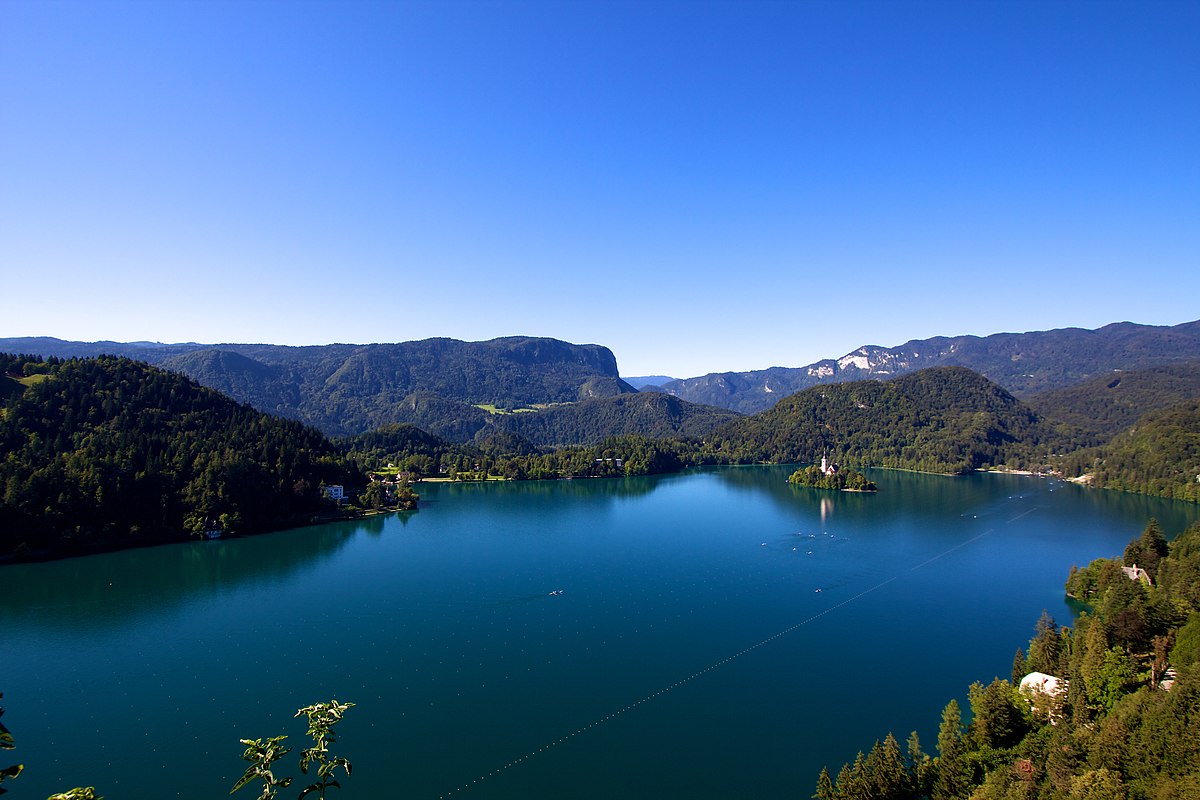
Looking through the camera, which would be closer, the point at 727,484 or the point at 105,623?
the point at 105,623

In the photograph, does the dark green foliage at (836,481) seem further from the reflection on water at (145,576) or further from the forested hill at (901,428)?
the reflection on water at (145,576)

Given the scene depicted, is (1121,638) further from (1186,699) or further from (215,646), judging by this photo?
(215,646)

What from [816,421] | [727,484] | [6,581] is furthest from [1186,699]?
[816,421]

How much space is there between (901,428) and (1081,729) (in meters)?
152

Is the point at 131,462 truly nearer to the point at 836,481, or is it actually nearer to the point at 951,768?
the point at 951,768

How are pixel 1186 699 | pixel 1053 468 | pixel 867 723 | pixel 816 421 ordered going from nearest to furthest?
pixel 1186 699 → pixel 867 723 → pixel 1053 468 → pixel 816 421

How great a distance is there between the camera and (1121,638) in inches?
1087

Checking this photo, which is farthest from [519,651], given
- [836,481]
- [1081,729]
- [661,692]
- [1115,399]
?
[1115,399]

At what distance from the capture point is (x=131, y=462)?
59.4 metres

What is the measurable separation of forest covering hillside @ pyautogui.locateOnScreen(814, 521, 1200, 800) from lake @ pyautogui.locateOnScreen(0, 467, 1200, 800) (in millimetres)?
3586

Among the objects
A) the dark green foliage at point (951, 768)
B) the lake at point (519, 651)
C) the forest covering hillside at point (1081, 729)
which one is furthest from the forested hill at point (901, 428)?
the dark green foliage at point (951, 768)

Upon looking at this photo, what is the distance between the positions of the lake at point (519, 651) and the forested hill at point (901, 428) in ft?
256

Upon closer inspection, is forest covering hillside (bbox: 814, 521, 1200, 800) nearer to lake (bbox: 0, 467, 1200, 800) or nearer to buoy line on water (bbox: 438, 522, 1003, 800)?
lake (bbox: 0, 467, 1200, 800)

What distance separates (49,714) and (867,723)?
34616mm
